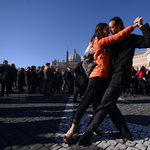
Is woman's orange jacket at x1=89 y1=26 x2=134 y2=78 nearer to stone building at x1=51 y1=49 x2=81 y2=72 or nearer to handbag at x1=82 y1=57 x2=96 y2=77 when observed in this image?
handbag at x1=82 y1=57 x2=96 y2=77

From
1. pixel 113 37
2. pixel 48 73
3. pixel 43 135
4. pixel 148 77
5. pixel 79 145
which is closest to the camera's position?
pixel 113 37

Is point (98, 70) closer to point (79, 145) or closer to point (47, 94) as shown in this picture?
point (79, 145)

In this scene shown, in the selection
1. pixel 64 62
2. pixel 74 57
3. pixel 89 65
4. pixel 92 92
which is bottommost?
pixel 92 92

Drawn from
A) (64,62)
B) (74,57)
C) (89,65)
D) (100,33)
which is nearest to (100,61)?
(89,65)

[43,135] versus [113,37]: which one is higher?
[113,37]

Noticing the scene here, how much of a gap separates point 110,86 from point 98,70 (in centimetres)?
28

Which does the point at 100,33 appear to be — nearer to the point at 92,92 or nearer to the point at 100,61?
the point at 100,61

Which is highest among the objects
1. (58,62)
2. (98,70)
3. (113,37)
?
(58,62)

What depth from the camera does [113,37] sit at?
1.73 meters

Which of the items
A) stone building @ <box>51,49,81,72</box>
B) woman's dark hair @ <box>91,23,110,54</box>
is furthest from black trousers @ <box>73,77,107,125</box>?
stone building @ <box>51,49,81,72</box>

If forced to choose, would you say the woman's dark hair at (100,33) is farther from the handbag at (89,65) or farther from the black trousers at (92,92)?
the black trousers at (92,92)

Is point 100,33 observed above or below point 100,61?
above

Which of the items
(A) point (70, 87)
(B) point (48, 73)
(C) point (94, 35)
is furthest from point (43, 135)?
(A) point (70, 87)

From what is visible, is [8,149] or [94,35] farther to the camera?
[94,35]
